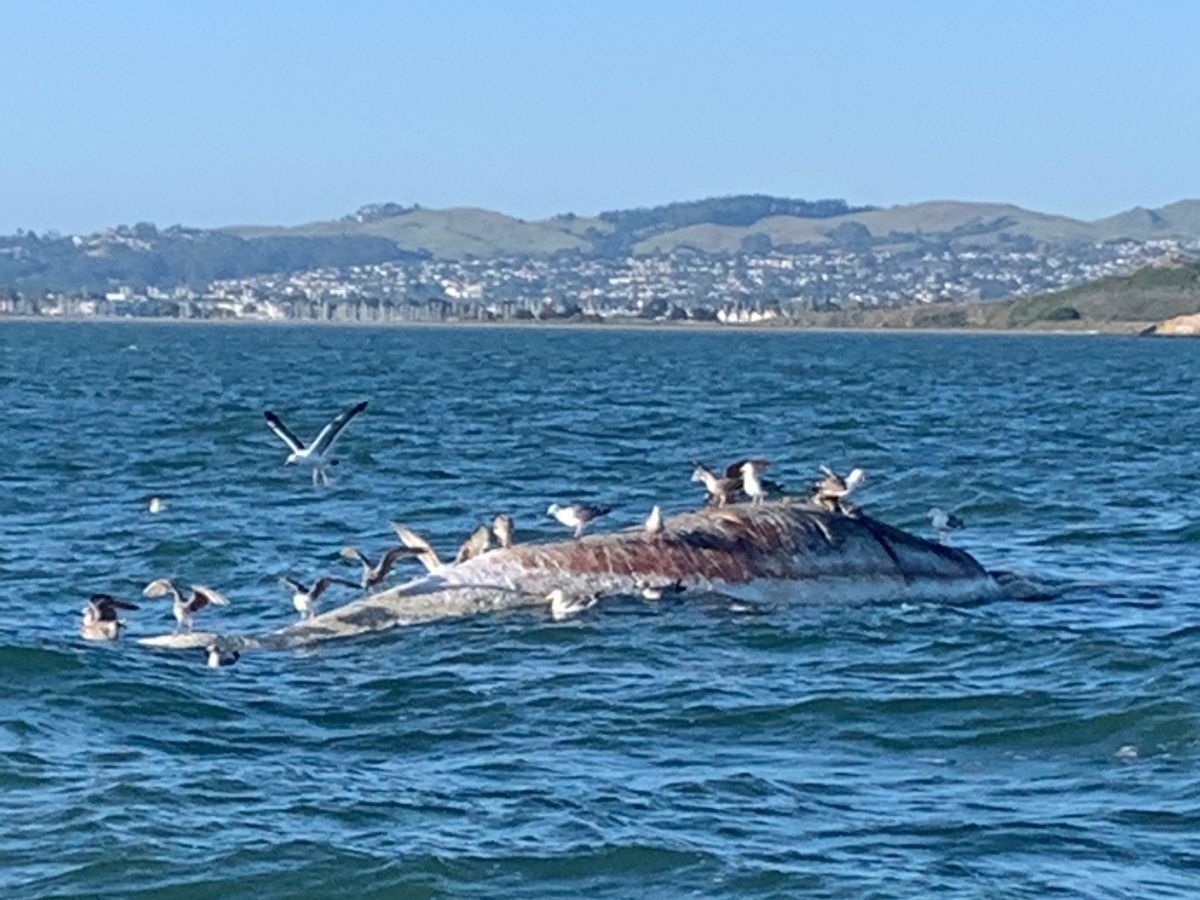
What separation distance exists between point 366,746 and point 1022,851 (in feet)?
12.9

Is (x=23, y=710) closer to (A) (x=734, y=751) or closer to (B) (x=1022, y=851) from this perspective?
(A) (x=734, y=751)

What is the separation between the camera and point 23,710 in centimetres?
1508

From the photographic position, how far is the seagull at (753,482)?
1964 cm

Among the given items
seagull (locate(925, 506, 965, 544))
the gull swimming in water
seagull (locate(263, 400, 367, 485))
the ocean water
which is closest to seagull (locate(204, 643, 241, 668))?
the ocean water

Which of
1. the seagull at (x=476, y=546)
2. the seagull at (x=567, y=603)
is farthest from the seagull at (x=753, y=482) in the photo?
the seagull at (x=476, y=546)

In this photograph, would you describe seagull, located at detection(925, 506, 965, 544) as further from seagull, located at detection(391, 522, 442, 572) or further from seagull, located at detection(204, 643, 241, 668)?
seagull, located at detection(204, 643, 241, 668)

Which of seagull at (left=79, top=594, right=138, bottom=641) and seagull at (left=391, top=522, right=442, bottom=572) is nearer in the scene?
seagull at (left=79, top=594, right=138, bottom=641)

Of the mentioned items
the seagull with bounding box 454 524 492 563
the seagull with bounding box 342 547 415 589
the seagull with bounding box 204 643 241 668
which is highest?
the seagull with bounding box 454 524 492 563

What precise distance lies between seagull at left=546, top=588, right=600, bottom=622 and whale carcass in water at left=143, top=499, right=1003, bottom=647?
0.10 metres

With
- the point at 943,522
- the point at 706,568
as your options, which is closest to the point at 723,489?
the point at 706,568

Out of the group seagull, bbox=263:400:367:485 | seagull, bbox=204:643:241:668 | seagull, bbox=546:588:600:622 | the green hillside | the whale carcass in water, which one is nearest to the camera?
seagull, bbox=204:643:241:668

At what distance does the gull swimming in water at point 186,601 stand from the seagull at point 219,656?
0.92 m

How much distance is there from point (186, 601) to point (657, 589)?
3.41 meters

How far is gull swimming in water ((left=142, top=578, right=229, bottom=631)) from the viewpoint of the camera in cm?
1764
